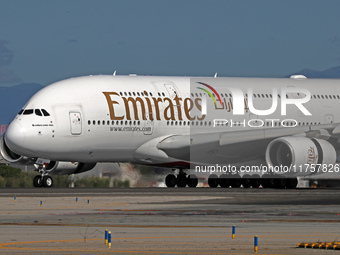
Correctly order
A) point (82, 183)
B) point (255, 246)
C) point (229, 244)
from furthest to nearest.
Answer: point (82, 183)
point (229, 244)
point (255, 246)

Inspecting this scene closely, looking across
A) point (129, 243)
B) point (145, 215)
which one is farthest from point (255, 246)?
point (145, 215)

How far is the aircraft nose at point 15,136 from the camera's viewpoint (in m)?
33.8

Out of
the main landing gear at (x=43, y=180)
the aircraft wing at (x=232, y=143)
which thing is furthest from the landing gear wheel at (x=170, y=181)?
the main landing gear at (x=43, y=180)

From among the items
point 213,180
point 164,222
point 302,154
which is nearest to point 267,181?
point 213,180

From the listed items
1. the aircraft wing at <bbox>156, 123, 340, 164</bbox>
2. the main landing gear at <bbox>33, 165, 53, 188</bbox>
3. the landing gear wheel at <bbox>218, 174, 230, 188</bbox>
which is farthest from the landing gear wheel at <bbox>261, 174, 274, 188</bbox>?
the main landing gear at <bbox>33, 165, 53, 188</bbox>

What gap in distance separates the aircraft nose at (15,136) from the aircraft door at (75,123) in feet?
6.61

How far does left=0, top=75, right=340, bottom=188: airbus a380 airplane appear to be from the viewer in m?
34.6

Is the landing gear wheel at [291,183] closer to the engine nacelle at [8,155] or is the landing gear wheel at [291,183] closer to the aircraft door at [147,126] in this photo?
the aircraft door at [147,126]

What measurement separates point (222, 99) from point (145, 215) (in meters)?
17.8

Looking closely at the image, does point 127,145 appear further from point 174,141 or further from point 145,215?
point 145,215

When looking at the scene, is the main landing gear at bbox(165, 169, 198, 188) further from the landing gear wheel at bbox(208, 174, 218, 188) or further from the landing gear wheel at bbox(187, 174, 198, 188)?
the landing gear wheel at bbox(208, 174, 218, 188)

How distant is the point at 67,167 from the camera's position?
3797 cm

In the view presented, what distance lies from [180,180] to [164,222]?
64.7ft

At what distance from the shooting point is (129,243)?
1526cm
